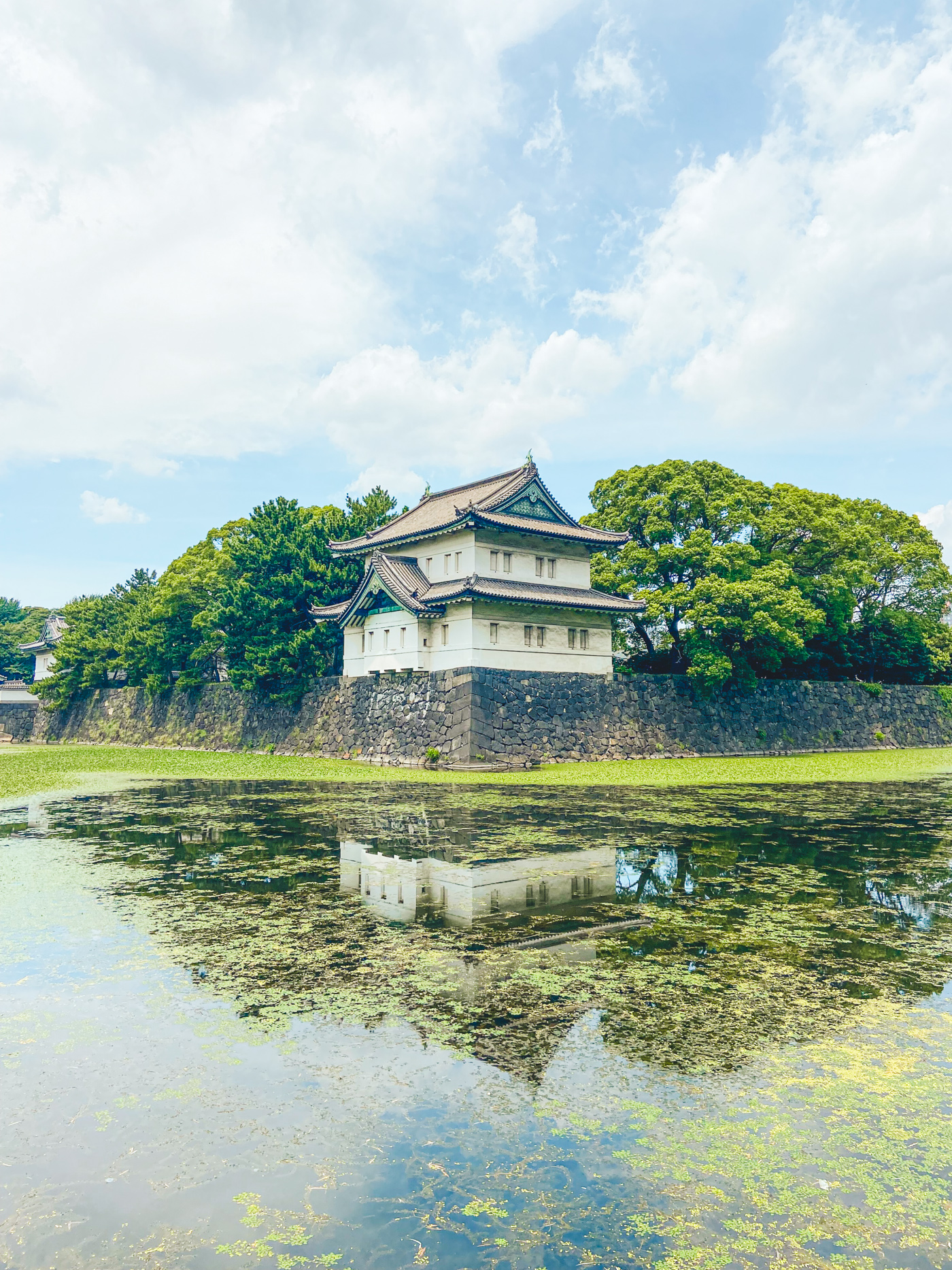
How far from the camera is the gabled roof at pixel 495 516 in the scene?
2736cm

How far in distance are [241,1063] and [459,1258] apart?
190 cm

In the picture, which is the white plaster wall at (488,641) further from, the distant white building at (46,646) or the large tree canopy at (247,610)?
the distant white building at (46,646)

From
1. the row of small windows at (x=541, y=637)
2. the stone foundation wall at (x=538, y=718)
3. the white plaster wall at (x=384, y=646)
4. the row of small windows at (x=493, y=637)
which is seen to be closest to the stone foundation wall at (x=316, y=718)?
the stone foundation wall at (x=538, y=718)

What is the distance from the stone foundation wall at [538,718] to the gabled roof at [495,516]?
469 cm

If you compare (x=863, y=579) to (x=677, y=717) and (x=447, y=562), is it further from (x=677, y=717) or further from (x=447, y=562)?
(x=447, y=562)

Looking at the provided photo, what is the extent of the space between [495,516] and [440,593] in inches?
119

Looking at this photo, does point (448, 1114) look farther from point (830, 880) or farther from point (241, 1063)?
point (830, 880)

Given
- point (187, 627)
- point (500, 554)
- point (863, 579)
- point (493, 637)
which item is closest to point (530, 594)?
point (500, 554)

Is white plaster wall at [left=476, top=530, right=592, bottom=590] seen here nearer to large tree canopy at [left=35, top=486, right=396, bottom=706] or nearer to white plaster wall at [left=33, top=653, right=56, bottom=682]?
large tree canopy at [left=35, top=486, right=396, bottom=706]

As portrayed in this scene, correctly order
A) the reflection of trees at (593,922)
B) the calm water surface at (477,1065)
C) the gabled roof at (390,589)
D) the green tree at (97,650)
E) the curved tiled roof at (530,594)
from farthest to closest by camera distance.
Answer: the green tree at (97,650) < the gabled roof at (390,589) < the curved tiled roof at (530,594) < the reflection of trees at (593,922) < the calm water surface at (477,1065)

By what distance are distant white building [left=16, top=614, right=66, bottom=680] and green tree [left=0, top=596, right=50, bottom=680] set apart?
8024 millimetres

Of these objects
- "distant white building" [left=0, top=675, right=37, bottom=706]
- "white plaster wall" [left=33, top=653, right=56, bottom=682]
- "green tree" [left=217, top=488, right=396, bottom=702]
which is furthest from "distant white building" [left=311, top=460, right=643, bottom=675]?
"distant white building" [left=0, top=675, right=37, bottom=706]

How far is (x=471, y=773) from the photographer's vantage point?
2333 centimetres

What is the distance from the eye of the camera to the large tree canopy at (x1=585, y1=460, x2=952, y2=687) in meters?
30.1
